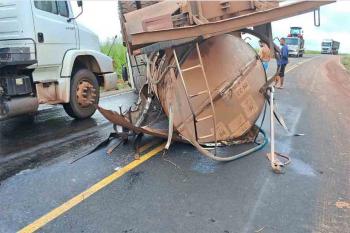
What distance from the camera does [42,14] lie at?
755 cm

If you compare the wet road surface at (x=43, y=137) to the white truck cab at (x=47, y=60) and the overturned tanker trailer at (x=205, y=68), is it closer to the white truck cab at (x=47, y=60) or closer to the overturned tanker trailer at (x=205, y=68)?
the white truck cab at (x=47, y=60)

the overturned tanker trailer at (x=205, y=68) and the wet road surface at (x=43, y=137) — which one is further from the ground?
the overturned tanker trailer at (x=205, y=68)

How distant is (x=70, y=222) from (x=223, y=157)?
259 centimetres

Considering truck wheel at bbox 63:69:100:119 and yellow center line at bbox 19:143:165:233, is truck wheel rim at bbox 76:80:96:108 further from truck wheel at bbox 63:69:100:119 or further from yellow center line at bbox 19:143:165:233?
yellow center line at bbox 19:143:165:233

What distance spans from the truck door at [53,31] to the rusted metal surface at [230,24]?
2.95 m

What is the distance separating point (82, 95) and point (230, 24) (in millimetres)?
4273

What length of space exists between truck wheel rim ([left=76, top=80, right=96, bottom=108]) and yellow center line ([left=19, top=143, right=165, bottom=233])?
3013 mm

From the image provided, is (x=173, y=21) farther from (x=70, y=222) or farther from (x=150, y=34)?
(x=70, y=222)

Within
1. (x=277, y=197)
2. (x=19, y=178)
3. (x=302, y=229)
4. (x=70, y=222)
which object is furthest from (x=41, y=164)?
(x=302, y=229)

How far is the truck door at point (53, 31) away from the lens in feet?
24.5

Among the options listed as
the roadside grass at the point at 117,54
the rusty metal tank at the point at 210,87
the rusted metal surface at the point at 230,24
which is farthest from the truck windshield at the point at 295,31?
the rusted metal surface at the point at 230,24

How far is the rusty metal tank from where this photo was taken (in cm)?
575

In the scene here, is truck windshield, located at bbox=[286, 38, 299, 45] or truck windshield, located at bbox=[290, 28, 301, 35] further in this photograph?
truck windshield, located at bbox=[290, 28, 301, 35]

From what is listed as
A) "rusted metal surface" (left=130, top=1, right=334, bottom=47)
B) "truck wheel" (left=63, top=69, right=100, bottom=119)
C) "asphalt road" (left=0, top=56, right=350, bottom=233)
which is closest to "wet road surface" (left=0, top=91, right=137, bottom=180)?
"asphalt road" (left=0, top=56, right=350, bottom=233)
